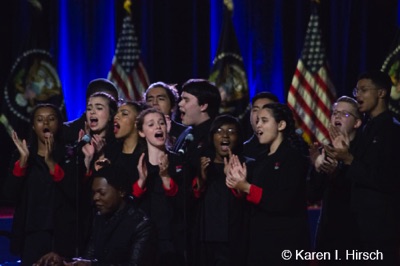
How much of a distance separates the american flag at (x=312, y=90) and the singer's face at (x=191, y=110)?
2.93 metres

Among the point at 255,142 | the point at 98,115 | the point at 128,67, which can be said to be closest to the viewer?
the point at 98,115

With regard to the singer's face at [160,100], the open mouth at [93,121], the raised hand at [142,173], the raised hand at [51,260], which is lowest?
the raised hand at [51,260]

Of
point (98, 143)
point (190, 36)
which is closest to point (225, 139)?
point (98, 143)

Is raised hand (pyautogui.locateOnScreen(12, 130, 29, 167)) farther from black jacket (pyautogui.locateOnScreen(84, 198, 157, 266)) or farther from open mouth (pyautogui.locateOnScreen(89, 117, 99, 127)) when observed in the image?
black jacket (pyautogui.locateOnScreen(84, 198, 157, 266))

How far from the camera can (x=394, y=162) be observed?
521 cm

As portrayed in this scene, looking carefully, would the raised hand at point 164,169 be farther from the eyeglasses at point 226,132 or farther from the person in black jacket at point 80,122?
the person in black jacket at point 80,122

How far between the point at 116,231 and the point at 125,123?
5.33 feet

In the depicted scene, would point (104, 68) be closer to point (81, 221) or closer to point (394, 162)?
point (81, 221)

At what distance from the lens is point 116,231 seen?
164 inches

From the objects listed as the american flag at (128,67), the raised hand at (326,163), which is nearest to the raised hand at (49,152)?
the raised hand at (326,163)

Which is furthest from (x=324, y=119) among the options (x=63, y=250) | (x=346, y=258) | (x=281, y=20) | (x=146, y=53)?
(x=63, y=250)

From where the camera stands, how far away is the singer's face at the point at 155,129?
545 centimetres

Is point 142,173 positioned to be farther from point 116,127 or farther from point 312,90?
point 312,90

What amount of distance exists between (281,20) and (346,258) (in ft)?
14.1
